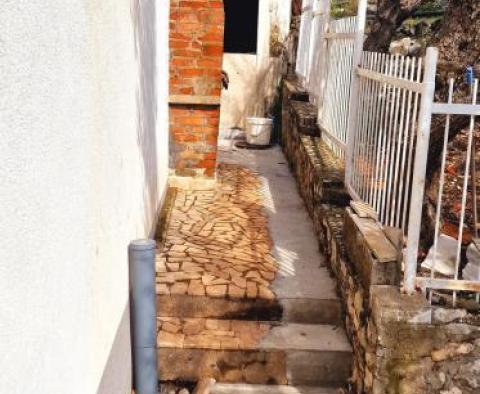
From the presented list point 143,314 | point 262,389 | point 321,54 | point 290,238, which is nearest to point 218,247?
point 290,238

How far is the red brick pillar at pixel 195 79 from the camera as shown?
6.65 meters

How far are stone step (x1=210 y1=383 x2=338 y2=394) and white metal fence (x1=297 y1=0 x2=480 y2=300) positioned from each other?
41.9 inches

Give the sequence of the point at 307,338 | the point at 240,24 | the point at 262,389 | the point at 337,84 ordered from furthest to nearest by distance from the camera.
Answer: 1. the point at 240,24
2. the point at 337,84
3. the point at 307,338
4. the point at 262,389

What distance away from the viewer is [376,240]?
3695 mm

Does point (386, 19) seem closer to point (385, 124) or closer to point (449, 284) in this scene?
point (385, 124)

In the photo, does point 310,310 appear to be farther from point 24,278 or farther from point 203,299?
point 24,278

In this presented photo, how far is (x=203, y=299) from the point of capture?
4.22 metres

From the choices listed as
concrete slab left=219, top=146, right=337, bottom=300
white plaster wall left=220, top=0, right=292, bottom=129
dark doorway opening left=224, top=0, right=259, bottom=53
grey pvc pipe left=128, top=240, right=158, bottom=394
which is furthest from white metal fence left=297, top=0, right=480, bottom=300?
dark doorway opening left=224, top=0, right=259, bottom=53

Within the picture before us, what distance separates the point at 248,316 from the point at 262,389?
0.59 meters

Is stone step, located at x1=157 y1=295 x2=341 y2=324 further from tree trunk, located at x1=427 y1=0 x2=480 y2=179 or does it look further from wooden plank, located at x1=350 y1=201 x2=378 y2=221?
tree trunk, located at x1=427 y1=0 x2=480 y2=179

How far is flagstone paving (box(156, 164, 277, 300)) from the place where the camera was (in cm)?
434

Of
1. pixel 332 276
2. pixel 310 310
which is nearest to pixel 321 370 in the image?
pixel 310 310

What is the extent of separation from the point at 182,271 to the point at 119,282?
1.49 meters

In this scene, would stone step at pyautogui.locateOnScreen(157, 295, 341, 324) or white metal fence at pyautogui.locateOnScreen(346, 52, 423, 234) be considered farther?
stone step at pyautogui.locateOnScreen(157, 295, 341, 324)
